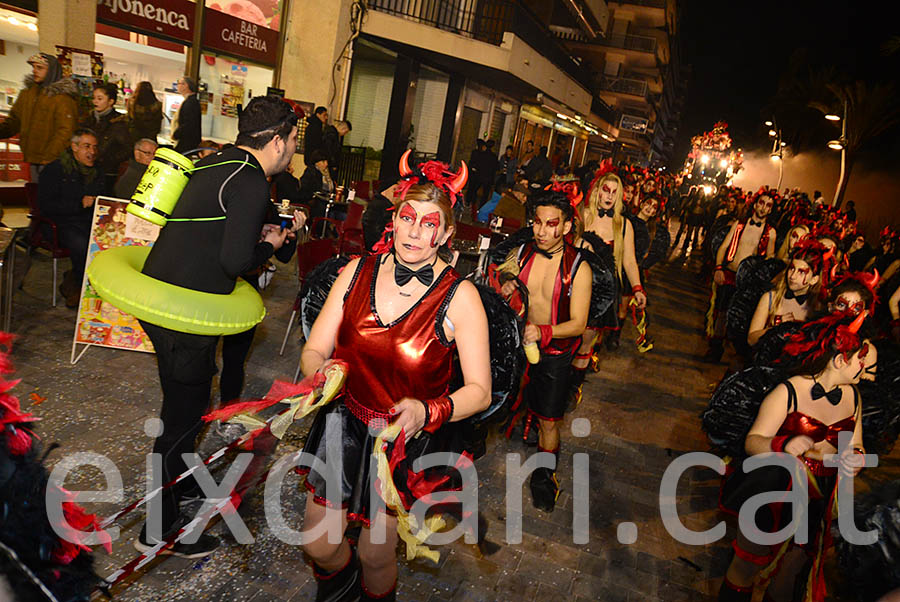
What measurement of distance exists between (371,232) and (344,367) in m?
3.94

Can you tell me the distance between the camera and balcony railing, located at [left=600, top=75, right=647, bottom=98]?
38.6 metres

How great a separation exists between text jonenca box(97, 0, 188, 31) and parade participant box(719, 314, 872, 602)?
36.2 ft

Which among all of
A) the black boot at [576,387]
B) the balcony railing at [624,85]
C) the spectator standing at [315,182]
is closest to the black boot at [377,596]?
the black boot at [576,387]

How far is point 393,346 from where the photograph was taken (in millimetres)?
2535

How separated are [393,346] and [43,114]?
7038 millimetres

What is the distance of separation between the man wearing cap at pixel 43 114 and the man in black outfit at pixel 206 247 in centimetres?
568

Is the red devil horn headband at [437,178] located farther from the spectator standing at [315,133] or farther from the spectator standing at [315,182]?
the spectator standing at [315,133]

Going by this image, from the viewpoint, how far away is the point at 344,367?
2439mm

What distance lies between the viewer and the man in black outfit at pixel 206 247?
2.82 meters

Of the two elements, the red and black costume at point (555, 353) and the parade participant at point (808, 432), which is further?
A: the red and black costume at point (555, 353)

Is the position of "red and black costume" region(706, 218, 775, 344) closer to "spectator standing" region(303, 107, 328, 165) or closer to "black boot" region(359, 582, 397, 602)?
"black boot" region(359, 582, 397, 602)

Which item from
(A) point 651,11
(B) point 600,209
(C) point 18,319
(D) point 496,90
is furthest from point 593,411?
(A) point 651,11

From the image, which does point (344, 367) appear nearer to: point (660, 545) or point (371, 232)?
point (660, 545)

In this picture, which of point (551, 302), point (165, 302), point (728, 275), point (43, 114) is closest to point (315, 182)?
point (43, 114)
